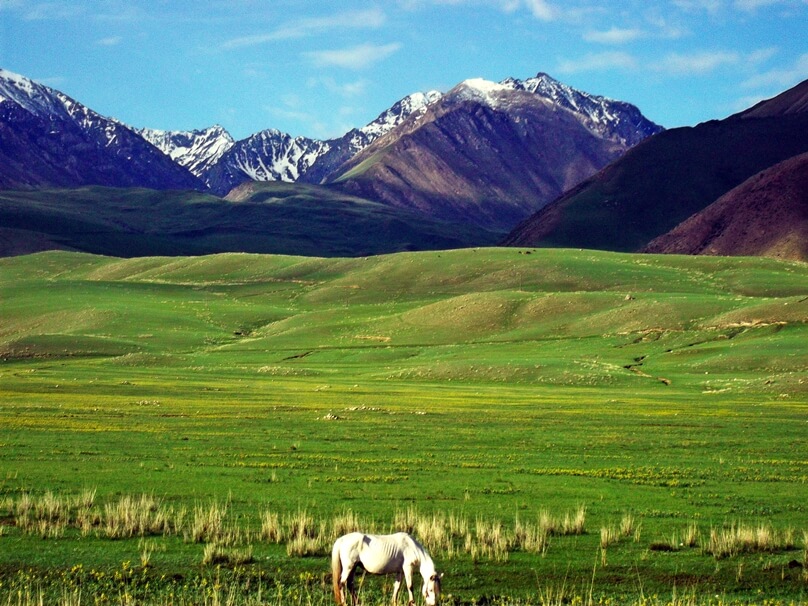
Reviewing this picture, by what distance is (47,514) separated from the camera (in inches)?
1127

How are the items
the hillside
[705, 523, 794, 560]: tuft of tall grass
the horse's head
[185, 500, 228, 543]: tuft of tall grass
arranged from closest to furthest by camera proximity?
the horse's head, [705, 523, 794, 560]: tuft of tall grass, [185, 500, 228, 543]: tuft of tall grass, the hillside

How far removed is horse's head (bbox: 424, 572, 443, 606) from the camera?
18297 mm

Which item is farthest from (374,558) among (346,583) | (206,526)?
(206,526)

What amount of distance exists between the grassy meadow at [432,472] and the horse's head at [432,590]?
9.19ft

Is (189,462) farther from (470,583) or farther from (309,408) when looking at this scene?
(309,408)

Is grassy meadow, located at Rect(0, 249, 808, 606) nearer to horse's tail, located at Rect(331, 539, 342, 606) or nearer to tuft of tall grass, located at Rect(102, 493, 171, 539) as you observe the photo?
tuft of tall grass, located at Rect(102, 493, 171, 539)

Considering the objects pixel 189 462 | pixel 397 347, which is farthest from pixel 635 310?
pixel 189 462

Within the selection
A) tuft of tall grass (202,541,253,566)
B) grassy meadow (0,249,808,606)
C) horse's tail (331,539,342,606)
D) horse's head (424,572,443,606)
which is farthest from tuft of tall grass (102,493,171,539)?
horse's head (424,572,443,606)

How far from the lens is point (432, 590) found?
18359 millimetres

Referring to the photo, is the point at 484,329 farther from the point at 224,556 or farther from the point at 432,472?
the point at 224,556

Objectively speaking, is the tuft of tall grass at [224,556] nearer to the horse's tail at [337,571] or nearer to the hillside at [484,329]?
the horse's tail at [337,571]

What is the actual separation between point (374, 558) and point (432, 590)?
1411mm

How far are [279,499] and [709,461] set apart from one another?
2006 centimetres

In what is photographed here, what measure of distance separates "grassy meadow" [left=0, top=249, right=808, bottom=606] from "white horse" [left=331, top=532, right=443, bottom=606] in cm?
197
